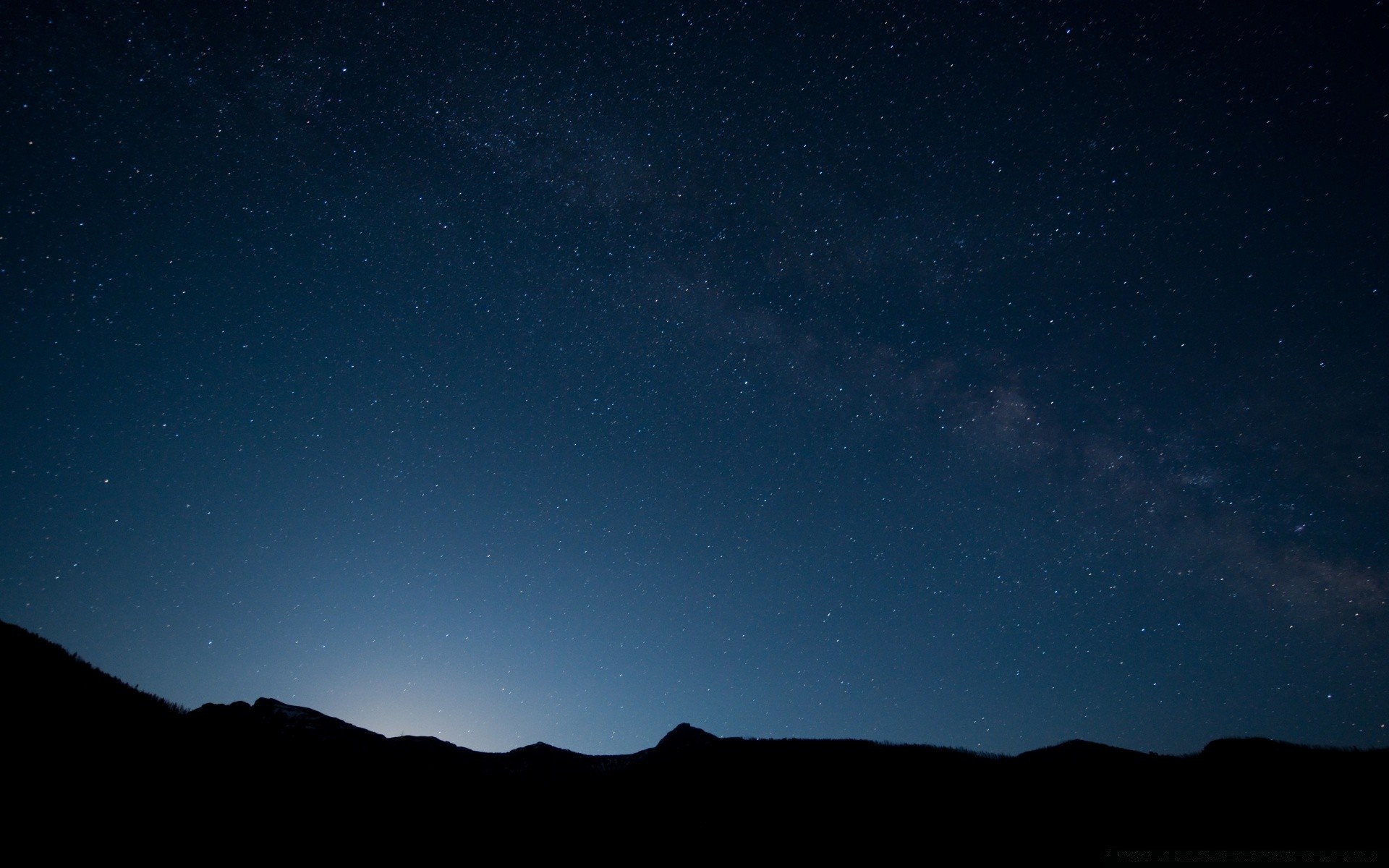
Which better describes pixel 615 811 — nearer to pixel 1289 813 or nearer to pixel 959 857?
pixel 959 857

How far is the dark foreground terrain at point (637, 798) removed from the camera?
7867 millimetres

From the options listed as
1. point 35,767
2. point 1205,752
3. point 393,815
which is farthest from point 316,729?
point 1205,752

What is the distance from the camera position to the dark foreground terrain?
7867 mm

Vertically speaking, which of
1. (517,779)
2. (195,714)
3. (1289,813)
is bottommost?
(517,779)

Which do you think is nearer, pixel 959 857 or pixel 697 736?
pixel 959 857

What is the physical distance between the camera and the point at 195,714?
1282cm

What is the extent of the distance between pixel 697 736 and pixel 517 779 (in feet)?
21.8

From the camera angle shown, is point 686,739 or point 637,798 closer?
point 637,798

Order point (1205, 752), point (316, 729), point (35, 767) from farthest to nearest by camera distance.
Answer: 1. point (316, 729)
2. point (1205, 752)
3. point (35, 767)

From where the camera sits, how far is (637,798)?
15.3 metres

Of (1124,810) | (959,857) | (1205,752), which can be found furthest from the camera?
(1205,752)

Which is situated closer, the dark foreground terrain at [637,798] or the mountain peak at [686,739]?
the dark foreground terrain at [637,798]

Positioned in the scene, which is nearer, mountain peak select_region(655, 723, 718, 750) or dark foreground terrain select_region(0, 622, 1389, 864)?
dark foreground terrain select_region(0, 622, 1389, 864)

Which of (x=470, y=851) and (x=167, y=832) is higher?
(x=167, y=832)
